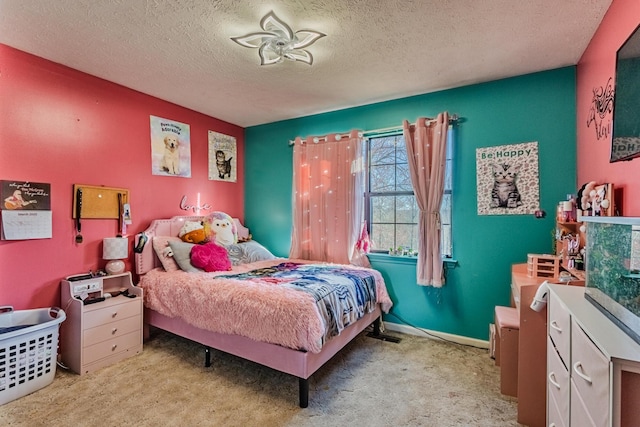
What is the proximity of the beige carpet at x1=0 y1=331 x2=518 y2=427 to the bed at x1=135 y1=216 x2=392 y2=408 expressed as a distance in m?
0.19

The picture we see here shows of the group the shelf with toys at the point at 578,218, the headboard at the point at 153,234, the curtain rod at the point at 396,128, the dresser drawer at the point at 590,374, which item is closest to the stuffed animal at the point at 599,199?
the shelf with toys at the point at 578,218

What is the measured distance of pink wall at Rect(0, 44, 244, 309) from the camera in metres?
2.21

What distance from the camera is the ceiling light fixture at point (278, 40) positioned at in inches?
73.2

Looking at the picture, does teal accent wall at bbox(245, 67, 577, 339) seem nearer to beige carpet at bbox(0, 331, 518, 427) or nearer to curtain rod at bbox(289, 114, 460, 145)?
curtain rod at bbox(289, 114, 460, 145)

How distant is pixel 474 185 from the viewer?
2.76 meters

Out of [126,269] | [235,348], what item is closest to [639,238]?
[235,348]

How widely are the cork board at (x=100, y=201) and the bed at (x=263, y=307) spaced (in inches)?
13.6

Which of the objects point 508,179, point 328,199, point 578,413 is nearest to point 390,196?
point 328,199

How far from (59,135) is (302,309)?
2503 millimetres

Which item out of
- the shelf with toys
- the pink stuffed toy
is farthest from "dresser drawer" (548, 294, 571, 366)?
the pink stuffed toy

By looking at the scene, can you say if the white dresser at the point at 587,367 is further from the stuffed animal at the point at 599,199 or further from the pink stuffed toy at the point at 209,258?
the pink stuffed toy at the point at 209,258

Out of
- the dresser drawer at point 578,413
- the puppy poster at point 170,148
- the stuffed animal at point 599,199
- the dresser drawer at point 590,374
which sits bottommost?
the dresser drawer at point 578,413

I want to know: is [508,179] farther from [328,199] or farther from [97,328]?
[97,328]

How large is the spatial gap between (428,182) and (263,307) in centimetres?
195
